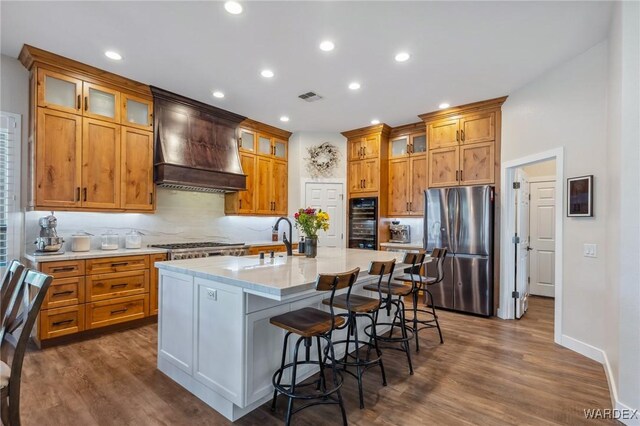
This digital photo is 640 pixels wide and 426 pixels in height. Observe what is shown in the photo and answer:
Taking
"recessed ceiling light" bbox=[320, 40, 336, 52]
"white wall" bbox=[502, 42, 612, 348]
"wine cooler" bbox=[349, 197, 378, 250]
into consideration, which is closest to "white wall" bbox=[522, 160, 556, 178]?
"white wall" bbox=[502, 42, 612, 348]

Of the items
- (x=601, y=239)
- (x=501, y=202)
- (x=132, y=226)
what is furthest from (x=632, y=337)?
(x=132, y=226)

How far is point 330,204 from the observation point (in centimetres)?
607

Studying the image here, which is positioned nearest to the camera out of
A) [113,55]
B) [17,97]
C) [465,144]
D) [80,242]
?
[113,55]

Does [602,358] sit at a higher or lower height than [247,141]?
lower

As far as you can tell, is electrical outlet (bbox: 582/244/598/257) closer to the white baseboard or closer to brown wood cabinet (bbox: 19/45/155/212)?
the white baseboard

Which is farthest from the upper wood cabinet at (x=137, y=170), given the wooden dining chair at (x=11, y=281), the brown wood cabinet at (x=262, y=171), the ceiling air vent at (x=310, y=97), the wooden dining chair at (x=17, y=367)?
the wooden dining chair at (x=17, y=367)

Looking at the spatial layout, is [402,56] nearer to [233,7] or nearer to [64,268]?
[233,7]

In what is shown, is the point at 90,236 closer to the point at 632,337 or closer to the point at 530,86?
the point at 632,337

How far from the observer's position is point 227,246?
4.68 metres

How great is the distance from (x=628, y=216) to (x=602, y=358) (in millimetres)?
1624

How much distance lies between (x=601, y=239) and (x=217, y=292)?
343 centimetres

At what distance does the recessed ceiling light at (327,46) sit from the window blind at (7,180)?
10.8 feet

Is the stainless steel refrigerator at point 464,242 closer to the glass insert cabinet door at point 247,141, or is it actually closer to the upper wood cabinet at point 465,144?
the upper wood cabinet at point 465,144

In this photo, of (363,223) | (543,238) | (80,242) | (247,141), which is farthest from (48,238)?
(543,238)
